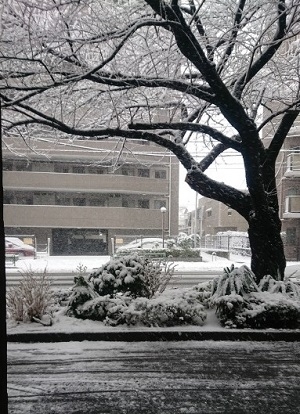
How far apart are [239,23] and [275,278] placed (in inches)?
188

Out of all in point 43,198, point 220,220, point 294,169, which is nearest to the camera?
point 294,169

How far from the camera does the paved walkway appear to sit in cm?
320

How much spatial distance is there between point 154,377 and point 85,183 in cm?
2135

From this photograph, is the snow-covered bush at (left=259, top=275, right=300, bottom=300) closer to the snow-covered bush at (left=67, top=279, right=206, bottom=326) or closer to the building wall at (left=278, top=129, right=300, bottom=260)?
the snow-covered bush at (left=67, top=279, right=206, bottom=326)

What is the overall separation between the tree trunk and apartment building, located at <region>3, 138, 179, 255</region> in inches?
648

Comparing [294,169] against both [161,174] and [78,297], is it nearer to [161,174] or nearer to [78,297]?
[161,174]

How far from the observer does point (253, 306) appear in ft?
18.0

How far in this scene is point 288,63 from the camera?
24.0ft

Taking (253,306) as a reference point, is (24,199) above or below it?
above

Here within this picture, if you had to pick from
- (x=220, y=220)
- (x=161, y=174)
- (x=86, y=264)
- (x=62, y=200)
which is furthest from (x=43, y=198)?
(x=220, y=220)

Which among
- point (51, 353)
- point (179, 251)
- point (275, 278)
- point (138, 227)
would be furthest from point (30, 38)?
point (138, 227)

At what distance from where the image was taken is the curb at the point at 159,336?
4.98 m

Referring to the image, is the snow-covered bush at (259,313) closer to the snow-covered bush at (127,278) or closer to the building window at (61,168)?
the snow-covered bush at (127,278)

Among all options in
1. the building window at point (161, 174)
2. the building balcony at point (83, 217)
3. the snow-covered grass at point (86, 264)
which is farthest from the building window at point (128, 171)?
the snow-covered grass at point (86, 264)
